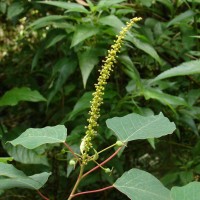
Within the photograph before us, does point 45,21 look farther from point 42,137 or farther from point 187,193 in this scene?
point 187,193

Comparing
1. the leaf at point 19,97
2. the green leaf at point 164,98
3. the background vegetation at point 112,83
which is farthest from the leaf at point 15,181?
the leaf at point 19,97

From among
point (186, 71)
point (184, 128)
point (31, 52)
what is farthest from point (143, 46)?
point (31, 52)

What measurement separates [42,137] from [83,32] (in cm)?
71

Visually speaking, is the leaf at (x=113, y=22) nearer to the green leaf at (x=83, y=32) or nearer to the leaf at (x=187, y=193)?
the green leaf at (x=83, y=32)

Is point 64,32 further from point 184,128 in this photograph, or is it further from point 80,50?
point 184,128

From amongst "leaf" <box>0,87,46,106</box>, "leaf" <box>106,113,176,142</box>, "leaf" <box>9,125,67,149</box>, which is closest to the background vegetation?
"leaf" <box>0,87,46,106</box>

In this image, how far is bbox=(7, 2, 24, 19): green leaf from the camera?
81.8 inches

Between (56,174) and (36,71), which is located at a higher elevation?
(36,71)

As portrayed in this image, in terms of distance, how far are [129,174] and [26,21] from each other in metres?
2.21

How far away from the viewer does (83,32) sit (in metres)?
1.57

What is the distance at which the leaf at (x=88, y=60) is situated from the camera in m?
1.59

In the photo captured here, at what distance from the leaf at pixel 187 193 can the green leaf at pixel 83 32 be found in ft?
2.77

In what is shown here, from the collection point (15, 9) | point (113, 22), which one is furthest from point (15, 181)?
point (15, 9)

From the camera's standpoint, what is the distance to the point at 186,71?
1.33 m
